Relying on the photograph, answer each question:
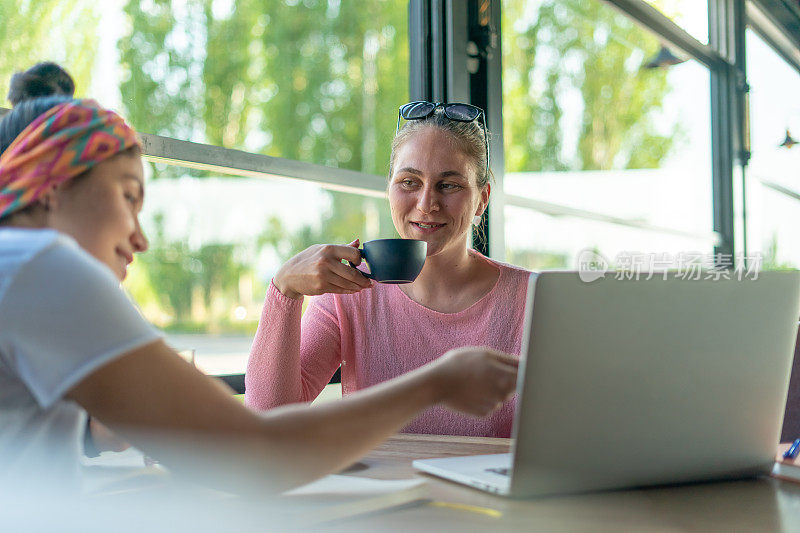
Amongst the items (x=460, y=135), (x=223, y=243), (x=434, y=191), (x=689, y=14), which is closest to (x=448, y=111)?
(x=460, y=135)

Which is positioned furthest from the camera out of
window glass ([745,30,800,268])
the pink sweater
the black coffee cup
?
window glass ([745,30,800,268])

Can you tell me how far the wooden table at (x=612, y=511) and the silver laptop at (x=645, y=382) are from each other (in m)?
0.02

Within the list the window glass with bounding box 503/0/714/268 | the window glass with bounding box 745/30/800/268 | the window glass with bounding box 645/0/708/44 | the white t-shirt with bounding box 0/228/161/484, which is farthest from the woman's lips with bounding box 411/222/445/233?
the window glass with bounding box 745/30/800/268

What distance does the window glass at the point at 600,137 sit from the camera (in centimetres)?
399

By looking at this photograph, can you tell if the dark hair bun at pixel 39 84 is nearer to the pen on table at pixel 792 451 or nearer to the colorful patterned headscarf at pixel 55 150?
the colorful patterned headscarf at pixel 55 150

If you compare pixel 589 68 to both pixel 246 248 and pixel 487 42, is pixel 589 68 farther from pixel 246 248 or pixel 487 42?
pixel 246 248

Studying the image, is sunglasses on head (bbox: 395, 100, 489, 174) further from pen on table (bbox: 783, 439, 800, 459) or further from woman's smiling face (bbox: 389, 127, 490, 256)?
pen on table (bbox: 783, 439, 800, 459)

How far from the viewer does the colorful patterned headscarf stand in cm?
77

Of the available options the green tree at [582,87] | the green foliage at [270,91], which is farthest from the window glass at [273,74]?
the green tree at [582,87]

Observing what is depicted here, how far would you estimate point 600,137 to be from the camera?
204 inches

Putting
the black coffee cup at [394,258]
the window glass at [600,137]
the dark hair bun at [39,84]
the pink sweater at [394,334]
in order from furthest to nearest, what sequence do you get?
the window glass at [600,137]
the pink sweater at [394,334]
the black coffee cup at [394,258]
the dark hair bun at [39,84]

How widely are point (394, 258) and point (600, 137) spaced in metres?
4.14

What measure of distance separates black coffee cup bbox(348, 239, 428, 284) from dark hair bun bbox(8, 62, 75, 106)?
0.58 m

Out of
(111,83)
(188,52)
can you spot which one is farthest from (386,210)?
(111,83)
